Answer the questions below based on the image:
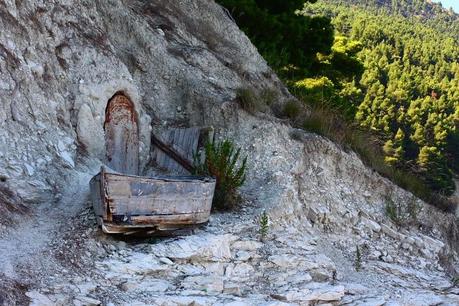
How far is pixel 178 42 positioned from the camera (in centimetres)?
980

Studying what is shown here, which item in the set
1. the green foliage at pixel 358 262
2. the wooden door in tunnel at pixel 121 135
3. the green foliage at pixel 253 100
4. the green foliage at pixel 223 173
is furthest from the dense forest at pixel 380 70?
the wooden door in tunnel at pixel 121 135

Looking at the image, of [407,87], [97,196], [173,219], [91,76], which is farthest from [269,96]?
[407,87]

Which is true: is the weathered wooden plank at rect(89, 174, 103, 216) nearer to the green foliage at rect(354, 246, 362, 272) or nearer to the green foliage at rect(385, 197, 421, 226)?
the green foliage at rect(354, 246, 362, 272)

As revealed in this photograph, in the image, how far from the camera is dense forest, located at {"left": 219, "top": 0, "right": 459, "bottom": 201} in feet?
44.3

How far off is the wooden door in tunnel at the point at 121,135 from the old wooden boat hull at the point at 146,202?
1601 mm

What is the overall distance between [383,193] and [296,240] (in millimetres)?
3158

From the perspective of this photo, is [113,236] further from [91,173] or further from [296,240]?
[296,240]

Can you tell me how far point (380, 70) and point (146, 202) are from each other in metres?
68.2

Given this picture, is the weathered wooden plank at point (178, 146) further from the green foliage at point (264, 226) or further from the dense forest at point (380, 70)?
the dense forest at point (380, 70)

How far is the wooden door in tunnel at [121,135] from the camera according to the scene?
23.9 ft

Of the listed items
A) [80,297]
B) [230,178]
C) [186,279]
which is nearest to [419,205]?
[230,178]

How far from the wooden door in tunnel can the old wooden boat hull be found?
1601mm

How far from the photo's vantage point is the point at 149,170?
307 inches

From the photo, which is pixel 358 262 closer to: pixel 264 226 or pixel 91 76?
pixel 264 226
